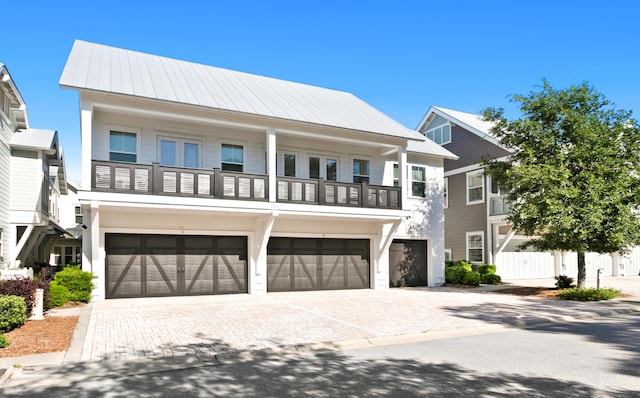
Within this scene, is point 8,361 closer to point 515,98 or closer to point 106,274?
point 106,274

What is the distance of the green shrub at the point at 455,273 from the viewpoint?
872 inches

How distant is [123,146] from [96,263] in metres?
4.03

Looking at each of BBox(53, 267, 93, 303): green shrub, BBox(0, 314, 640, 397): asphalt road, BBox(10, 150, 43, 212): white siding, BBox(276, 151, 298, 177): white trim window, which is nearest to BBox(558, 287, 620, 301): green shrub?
BBox(0, 314, 640, 397): asphalt road

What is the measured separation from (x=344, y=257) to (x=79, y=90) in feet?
38.2

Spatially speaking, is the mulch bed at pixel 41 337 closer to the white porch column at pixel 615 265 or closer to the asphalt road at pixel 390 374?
the asphalt road at pixel 390 374

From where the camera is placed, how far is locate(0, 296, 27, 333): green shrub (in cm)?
966

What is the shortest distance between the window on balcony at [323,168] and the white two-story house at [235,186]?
0.17 ft

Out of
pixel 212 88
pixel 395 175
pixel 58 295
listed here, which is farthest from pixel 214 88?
pixel 58 295

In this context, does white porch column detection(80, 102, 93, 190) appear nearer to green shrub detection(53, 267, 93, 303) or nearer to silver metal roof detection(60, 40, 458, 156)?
silver metal roof detection(60, 40, 458, 156)

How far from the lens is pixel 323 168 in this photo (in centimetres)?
1942

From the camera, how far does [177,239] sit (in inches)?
657

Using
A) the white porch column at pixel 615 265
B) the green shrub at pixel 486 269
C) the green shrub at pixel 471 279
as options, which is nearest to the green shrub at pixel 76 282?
the green shrub at pixel 471 279

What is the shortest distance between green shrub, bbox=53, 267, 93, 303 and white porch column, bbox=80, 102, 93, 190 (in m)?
2.73

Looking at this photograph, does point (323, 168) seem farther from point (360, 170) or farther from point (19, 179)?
point (19, 179)
